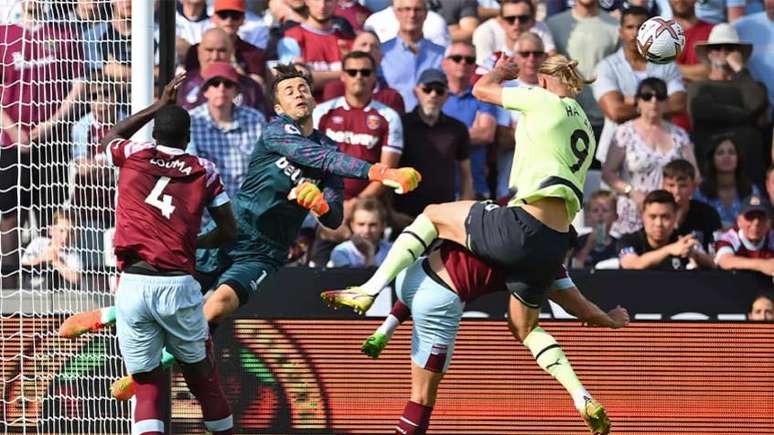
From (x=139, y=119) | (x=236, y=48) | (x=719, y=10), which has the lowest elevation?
(x=139, y=119)

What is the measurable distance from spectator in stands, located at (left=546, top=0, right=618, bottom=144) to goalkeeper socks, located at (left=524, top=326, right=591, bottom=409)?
4700 mm

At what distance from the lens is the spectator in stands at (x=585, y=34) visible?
13.2 metres

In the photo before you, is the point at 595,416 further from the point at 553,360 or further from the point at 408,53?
the point at 408,53

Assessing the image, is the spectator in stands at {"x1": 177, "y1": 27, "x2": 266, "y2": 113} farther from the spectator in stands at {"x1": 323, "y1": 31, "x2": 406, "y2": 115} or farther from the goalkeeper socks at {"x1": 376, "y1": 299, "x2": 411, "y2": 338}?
the goalkeeper socks at {"x1": 376, "y1": 299, "x2": 411, "y2": 338}

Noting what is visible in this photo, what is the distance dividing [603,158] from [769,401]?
3.11m

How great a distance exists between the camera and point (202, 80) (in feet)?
40.5

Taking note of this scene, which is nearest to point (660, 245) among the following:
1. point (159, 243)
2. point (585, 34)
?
point (585, 34)

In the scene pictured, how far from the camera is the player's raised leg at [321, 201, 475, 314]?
8.41 metres

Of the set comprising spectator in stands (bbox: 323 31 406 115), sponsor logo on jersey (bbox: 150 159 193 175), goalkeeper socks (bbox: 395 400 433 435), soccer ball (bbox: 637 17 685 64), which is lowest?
goalkeeper socks (bbox: 395 400 433 435)

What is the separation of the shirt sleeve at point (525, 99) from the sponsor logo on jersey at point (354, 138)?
153 inches

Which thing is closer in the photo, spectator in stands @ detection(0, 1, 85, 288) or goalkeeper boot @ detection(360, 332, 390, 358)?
goalkeeper boot @ detection(360, 332, 390, 358)

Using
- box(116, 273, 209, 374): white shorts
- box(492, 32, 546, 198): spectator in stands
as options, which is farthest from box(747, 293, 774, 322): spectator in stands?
box(116, 273, 209, 374): white shorts

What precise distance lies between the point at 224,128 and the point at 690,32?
4.63 m

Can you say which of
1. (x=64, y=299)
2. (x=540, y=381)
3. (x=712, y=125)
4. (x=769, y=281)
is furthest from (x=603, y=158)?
(x=64, y=299)
